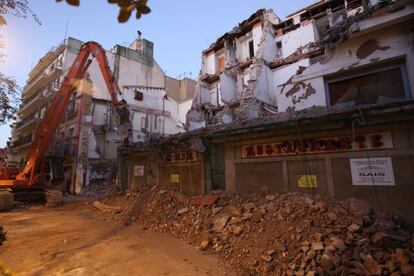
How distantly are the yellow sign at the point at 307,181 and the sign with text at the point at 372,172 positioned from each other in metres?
0.89

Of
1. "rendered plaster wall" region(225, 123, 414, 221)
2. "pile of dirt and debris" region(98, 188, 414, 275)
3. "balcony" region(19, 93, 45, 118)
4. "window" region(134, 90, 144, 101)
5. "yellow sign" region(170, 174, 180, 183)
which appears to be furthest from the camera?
"balcony" region(19, 93, 45, 118)

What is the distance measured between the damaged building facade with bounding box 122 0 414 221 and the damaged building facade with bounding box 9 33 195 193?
691 centimetres

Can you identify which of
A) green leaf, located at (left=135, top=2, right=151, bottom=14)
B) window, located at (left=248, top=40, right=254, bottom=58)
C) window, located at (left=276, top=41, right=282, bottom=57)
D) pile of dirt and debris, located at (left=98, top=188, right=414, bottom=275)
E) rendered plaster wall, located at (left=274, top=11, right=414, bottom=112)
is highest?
window, located at (left=248, top=40, right=254, bottom=58)

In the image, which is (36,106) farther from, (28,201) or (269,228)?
(269,228)

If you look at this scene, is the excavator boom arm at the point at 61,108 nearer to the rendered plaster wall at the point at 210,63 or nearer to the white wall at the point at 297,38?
the rendered plaster wall at the point at 210,63

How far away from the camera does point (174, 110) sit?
1055 inches

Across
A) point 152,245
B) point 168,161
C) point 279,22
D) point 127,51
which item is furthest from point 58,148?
point 279,22

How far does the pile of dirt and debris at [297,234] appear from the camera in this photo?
13.1 feet

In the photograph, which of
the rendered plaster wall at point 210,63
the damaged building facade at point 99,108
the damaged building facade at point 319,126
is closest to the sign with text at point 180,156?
the damaged building facade at point 319,126

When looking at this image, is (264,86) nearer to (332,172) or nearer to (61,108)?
(332,172)

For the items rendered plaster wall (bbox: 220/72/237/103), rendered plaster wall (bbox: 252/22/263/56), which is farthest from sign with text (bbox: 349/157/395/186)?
rendered plaster wall (bbox: 252/22/263/56)

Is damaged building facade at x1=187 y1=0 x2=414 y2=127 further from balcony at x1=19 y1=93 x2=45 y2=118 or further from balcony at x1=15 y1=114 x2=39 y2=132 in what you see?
balcony at x1=15 y1=114 x2=39 y2=132

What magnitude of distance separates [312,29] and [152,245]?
15287 millimetres

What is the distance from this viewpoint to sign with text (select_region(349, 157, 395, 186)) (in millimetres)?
5250
